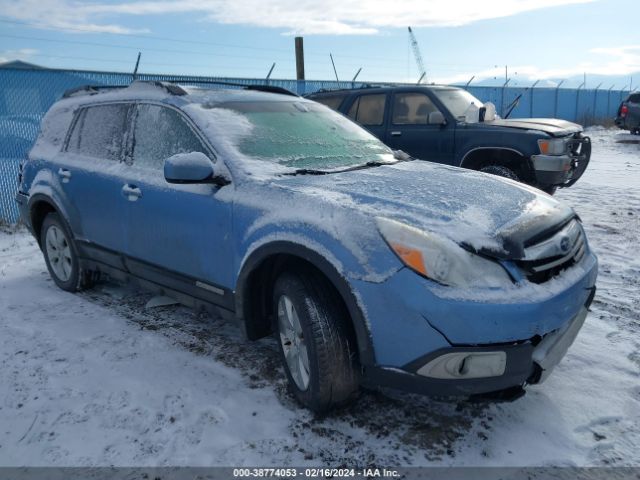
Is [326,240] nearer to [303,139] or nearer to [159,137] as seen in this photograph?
[303,139]

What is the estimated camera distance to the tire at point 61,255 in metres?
4.59

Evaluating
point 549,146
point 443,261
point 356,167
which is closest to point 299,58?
point 549,146

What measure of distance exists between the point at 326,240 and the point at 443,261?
570 mm

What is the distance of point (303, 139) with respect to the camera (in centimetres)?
361

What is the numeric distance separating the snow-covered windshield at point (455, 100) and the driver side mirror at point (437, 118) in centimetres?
23

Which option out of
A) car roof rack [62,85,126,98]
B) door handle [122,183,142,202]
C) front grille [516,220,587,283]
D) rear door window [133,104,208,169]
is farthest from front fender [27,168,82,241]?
front grille [516,220,587,283]

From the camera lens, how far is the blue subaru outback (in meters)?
2.33

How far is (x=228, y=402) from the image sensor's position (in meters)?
2.98

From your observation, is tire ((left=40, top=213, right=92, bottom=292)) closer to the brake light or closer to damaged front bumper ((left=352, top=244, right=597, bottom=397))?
damaged front bumper ((left=352, top=244, right=597, bottom=397))

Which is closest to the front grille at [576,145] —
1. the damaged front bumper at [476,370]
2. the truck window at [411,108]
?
the truck window at [411,108]

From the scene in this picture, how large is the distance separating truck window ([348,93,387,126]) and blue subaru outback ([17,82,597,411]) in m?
3.86

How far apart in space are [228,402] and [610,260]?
13.8ft

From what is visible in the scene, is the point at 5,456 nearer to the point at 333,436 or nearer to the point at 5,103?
the point at 333,436

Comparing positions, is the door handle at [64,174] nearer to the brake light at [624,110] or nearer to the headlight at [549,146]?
the headlight at [549,146]
